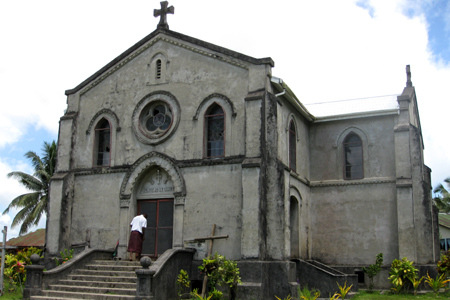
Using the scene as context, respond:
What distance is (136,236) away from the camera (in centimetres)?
1630

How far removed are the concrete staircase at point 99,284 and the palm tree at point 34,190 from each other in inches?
755

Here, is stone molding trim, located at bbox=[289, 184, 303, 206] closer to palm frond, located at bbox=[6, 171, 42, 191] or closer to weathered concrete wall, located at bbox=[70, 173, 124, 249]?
weathered concrete wall, located at bbox=[70, 173, 124, 249]

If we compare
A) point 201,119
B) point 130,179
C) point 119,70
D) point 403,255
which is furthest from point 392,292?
point 119,70

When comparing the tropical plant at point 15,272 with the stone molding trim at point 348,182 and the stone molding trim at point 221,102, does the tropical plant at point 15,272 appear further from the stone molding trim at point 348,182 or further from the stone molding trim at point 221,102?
the stone molding trim at point 348,182

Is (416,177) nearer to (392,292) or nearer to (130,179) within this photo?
(392,292)

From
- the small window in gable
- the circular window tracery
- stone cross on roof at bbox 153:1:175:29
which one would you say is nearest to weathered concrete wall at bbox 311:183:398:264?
the circular window tracery

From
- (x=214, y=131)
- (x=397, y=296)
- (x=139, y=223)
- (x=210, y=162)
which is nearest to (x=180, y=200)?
(x=139, y=223)

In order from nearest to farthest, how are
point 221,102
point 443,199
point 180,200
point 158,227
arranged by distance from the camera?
point 180,200 < point 221,102 < point 158,227 < point 443,199

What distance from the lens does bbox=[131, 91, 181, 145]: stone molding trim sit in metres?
17.6

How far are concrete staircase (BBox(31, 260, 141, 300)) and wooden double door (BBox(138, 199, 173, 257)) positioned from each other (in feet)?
5.03

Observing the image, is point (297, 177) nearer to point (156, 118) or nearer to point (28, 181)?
point (156, 118)

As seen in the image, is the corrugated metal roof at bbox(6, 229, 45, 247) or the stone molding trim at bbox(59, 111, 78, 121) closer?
the stone molding trim at bbox(59, 111, 78, 121)

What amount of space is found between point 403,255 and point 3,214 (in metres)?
27.1

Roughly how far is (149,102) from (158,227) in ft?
15.2
